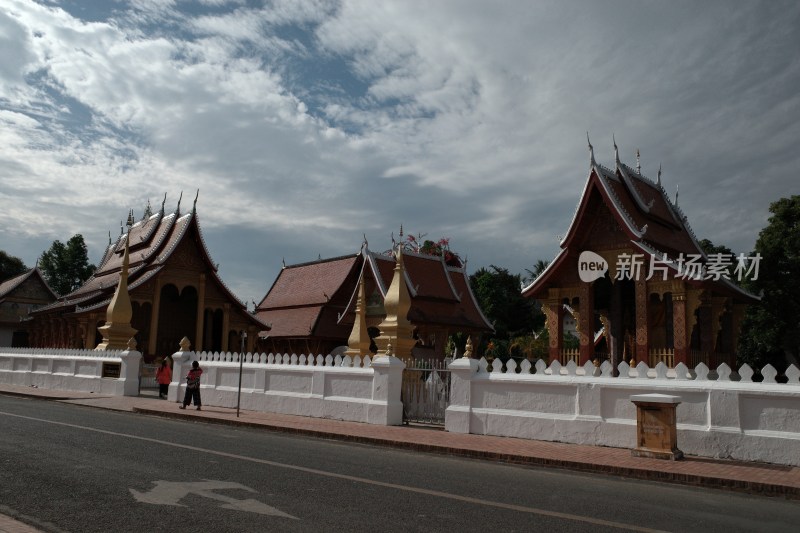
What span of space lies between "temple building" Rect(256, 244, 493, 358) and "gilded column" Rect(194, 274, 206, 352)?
466cm

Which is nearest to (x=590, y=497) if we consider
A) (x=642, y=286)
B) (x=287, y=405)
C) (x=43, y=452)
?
(x=43, y=452)

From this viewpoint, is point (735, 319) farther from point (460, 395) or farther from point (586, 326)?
point (460, 395)

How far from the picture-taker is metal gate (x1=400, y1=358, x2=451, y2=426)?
44.1ft

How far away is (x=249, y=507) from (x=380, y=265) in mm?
27296

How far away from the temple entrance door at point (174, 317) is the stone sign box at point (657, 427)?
26578mm

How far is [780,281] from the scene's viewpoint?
2866cm

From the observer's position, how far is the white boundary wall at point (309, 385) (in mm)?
13719

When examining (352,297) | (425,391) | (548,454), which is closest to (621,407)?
(548,454)

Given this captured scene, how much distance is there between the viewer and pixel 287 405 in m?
15.6

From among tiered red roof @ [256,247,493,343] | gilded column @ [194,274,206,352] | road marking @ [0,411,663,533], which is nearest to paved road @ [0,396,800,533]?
road marking @ [0,411,663,533]

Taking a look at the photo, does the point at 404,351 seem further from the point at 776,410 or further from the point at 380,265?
the point at 380,265

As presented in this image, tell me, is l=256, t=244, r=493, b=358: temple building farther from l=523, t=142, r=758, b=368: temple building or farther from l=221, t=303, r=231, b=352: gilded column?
l=523, t=142, r=758, b=368: temple building

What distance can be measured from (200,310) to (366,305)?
25.7ft

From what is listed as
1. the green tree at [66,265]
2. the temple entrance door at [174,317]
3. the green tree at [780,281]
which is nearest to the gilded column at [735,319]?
the green tree at [780,281]
